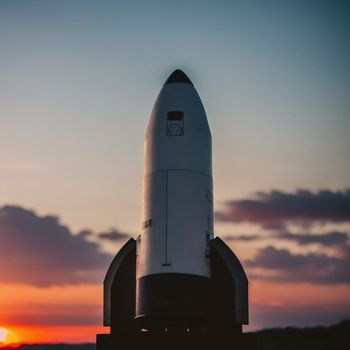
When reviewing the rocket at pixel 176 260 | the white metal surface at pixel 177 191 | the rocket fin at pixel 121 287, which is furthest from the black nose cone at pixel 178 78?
the rocket fin at pixel 121 287

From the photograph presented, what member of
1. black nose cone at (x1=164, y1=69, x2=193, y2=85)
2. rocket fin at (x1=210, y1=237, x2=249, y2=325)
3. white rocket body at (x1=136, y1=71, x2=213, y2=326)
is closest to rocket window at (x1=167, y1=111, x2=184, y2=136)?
white rocket body at (x1=136, y1=71, x2=213, y2=326)

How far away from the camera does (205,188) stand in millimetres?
41469

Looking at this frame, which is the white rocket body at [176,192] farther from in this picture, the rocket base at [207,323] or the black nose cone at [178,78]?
the black nose cone at [178,78]

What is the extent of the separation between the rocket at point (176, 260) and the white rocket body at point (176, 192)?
0.04m

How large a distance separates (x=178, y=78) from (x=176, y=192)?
610 centimetres

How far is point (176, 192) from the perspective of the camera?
40750 mm

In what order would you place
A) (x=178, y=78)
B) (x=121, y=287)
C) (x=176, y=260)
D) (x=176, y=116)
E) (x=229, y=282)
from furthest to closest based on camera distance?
(x=178, y=78), (x=121, y=287), (x=176, y=116), (x=229, y=282), (x=176, y=260)

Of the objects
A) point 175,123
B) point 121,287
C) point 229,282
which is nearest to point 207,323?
point 229,282

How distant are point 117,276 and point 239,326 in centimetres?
627

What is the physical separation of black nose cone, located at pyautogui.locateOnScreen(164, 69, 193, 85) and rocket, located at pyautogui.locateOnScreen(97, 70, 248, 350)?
876mm

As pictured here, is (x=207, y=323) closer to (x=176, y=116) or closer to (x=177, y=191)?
(x=177, y=191)

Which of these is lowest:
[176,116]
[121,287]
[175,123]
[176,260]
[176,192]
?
[121,287]

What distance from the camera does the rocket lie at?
39.5 m

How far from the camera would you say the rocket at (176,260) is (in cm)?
3950
